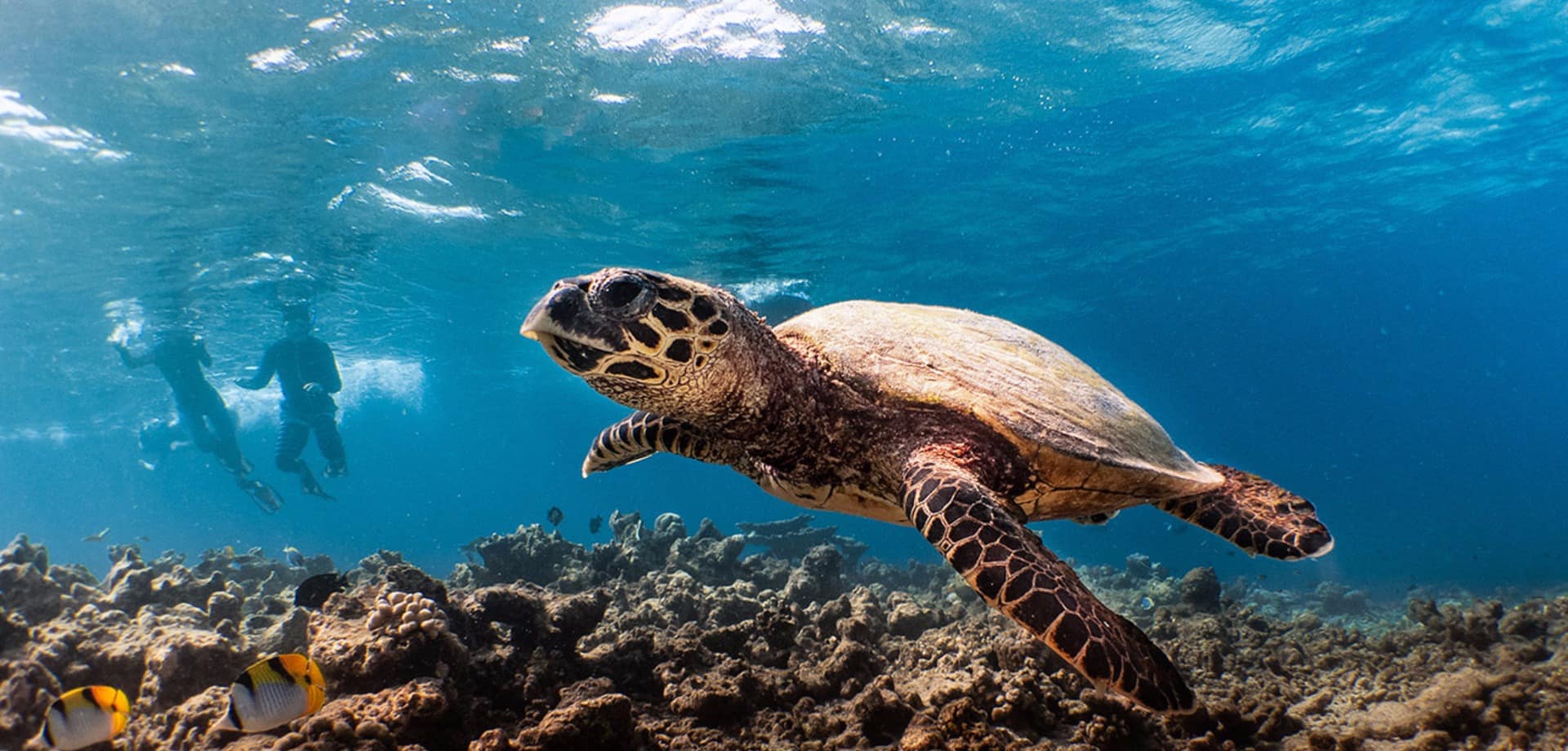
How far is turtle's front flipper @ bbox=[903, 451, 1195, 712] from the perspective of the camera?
217 cm

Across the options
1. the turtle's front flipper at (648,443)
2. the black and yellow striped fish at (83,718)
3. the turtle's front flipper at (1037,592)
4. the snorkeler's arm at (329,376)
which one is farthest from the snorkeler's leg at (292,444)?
the turtle's front flipper at (1037,592)

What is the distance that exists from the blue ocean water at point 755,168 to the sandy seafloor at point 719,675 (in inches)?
365

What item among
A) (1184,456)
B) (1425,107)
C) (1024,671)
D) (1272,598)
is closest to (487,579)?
(1024,671)

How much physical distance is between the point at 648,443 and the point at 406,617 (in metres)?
1.84

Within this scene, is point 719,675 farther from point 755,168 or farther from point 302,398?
point 302,398

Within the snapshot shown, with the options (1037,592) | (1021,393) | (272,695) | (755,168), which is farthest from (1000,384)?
(755,168)

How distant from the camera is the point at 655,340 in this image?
2.74 meters

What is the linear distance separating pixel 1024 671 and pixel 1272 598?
18740 millimetres

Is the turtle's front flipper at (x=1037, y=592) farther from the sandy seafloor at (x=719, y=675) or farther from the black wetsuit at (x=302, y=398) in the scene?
the black wetsuit at (x=302, y=398)

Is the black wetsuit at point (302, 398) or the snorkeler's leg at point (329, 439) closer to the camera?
the black wetsuit at point (302, 398)

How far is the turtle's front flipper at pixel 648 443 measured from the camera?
4176 millimetres

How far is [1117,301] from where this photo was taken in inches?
1196

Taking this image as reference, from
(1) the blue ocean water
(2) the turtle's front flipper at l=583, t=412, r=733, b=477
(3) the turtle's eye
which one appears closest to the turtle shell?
(2) the turtle's front flipper at l=583, t=412, r=733, b=477

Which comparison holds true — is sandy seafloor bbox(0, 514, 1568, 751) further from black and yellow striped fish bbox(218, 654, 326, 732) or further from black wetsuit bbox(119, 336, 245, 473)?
black wetsuit bbox(119, 336, 245, 473)
